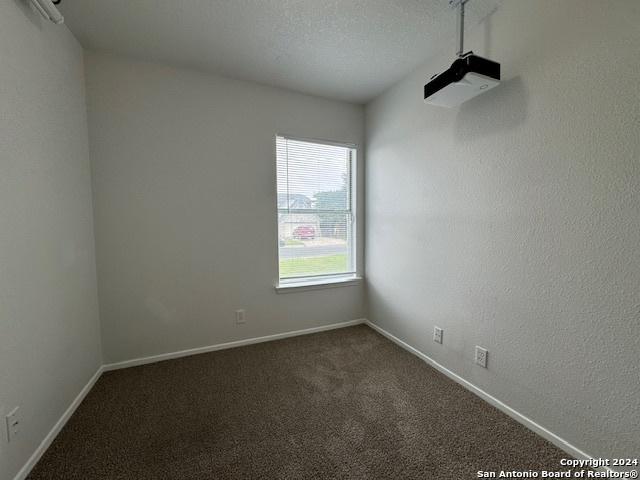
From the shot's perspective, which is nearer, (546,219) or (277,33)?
(546,219)

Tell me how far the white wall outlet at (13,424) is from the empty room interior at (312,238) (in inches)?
0.6

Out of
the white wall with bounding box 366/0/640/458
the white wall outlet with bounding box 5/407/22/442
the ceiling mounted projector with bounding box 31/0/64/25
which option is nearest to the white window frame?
the white wall with bounding box 366/0/640/458

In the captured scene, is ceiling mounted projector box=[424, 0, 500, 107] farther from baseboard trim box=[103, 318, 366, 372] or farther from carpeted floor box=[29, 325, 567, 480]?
baseboard trim box=[103, 318, 366, 372]

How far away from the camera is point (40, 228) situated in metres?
1.49

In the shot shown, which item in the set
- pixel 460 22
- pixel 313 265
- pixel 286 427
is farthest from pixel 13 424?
pixel 460 22

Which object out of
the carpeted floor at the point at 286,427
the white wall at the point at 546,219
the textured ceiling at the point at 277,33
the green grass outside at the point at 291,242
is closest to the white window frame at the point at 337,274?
the green grass outside at the point at 291,242

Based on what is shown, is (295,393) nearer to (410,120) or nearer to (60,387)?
(60,387)

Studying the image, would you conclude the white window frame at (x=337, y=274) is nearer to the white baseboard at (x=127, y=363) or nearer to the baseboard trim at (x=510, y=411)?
the white baseboard at (x=127, y=363)

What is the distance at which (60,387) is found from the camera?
1.63 m

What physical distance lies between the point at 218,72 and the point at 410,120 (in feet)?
5.98

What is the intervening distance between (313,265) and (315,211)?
621 mm

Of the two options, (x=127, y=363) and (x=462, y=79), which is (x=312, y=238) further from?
(x=127, y=363)

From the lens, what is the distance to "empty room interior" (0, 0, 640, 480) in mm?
1300

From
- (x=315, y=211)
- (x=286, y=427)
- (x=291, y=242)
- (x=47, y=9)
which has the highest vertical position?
(x=47, y=9)
